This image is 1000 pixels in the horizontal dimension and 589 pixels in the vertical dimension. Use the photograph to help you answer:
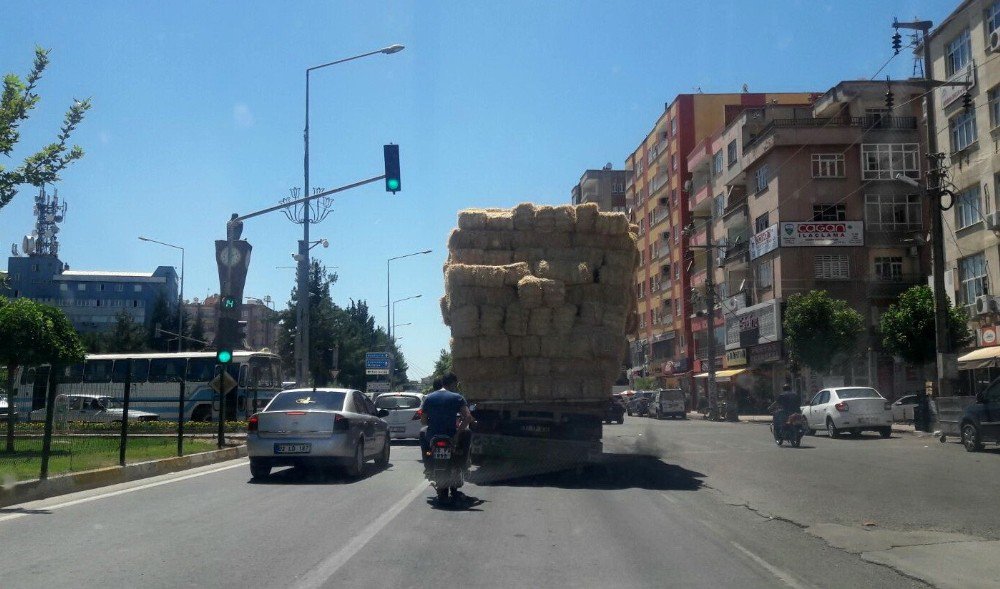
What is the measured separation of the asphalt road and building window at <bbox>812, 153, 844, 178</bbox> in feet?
107

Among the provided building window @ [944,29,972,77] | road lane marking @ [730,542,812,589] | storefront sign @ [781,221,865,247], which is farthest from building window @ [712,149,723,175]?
road lane marking @ [730,542,812,589]

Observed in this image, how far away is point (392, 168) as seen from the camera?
20016mm

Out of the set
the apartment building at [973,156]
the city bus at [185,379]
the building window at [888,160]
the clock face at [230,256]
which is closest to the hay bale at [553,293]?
the clock face at [230,256]

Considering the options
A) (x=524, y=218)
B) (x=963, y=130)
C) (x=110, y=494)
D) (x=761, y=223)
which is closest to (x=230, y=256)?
(x=524, y=218)

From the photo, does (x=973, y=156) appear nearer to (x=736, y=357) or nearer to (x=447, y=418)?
(x=736, y=357)

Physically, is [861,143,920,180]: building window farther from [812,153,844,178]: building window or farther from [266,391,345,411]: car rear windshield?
[266,391,345,411]: car rear windshield

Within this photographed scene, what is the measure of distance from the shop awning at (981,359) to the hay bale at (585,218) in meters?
20.7

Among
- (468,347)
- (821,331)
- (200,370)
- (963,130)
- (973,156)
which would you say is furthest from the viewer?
(821,331)

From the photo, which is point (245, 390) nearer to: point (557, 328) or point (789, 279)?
point (557, 328)

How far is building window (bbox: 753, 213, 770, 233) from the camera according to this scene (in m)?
48.4

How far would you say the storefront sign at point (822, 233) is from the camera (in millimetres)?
44469

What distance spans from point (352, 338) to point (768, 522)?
176ft

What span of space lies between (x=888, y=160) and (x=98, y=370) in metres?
38.8

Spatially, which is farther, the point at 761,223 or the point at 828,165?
the point at 761,223
